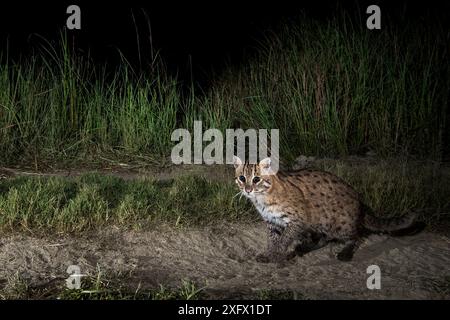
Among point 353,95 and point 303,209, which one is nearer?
point 303,209

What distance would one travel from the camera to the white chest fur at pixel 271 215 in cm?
590

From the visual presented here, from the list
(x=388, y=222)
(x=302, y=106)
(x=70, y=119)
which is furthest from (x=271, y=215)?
(x=70, y=119)

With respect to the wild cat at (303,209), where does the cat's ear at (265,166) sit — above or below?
above

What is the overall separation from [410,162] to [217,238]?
3.23 meters

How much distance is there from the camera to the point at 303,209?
19.5ft

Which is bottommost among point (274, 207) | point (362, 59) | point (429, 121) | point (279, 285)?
point (279, 285)

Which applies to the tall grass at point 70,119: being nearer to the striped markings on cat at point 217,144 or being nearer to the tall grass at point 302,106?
the tall grass at point 302,106

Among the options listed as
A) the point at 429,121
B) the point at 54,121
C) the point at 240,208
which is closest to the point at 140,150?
the point at 54,121

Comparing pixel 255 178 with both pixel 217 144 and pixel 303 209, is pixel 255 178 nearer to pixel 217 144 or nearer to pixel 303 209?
pixel 303 209

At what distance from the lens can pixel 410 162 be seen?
8586 mm

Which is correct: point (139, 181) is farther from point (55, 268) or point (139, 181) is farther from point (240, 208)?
point (55, 268)

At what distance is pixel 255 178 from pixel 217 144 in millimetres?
3556

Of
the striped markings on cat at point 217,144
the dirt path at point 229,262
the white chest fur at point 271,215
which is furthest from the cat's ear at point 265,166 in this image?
the striped markings on cat at point 217,144

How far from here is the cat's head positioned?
5.80 meters
